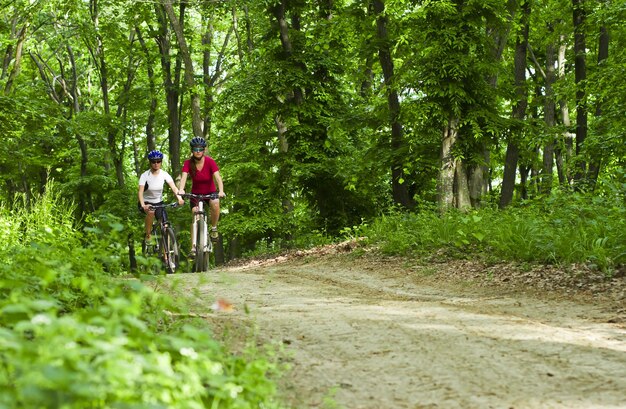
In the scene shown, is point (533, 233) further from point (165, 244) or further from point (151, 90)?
point (151, 90)

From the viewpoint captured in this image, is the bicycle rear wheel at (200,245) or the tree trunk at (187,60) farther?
the tree trunk at (187,60)

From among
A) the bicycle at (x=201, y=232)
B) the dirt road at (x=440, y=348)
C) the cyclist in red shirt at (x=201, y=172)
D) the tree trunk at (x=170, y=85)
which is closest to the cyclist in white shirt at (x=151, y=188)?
the cyclist in red shirt at (x=201, y=172)

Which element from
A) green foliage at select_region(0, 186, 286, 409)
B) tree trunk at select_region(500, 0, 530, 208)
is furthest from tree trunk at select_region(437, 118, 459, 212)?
green foliage at select_region(0, 186, 286, 409)

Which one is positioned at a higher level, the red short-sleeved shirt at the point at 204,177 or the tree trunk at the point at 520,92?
the tree trunk at the point at 520,92

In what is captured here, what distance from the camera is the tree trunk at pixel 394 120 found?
14770 millimetres

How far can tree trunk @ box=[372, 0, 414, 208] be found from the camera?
14770 mm

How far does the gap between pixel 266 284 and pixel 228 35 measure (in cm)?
2288

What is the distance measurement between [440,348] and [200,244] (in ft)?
24.3

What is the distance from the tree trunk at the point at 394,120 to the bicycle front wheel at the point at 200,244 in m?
5.19

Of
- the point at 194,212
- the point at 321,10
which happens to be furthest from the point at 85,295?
the point at 321,10

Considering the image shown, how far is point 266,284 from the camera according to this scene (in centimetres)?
883

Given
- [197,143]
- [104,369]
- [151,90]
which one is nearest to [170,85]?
[151,90]

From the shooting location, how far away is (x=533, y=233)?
9.53 metres

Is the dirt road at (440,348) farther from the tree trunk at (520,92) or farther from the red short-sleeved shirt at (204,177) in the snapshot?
the tree trunk at (520,92)
